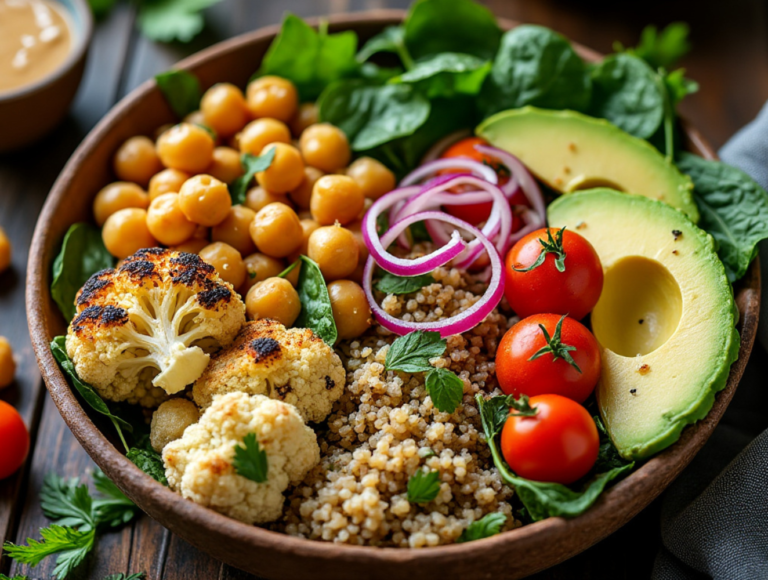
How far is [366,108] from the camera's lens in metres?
2.61

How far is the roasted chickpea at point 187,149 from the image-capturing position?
91.0 inches

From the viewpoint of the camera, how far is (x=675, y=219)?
6.75ft

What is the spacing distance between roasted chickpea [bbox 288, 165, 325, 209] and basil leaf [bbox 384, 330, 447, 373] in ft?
2.28

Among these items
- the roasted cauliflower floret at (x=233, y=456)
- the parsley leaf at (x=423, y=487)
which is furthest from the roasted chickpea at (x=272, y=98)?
the parsley leaf at (x=423, y=487)

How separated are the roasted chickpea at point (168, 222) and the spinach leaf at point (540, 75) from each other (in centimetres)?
121

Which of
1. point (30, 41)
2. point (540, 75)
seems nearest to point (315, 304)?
point (540, 75)

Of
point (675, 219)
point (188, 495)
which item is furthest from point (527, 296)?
point (188, 495)

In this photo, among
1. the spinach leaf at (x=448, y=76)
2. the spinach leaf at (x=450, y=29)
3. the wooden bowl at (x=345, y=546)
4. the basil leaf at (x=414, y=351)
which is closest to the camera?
the wooden bowl at (x=345, y=546)

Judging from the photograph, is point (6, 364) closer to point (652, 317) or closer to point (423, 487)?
point (423, 487)

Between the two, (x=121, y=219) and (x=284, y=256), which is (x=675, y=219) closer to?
(x=284, y=256)

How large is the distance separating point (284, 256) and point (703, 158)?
4.86 feet

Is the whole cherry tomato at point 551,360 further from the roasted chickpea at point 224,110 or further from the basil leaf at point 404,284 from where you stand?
the roasted chickpea at point 224,110

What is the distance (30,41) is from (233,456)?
218 cm

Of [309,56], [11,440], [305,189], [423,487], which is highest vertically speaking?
[309,56]
